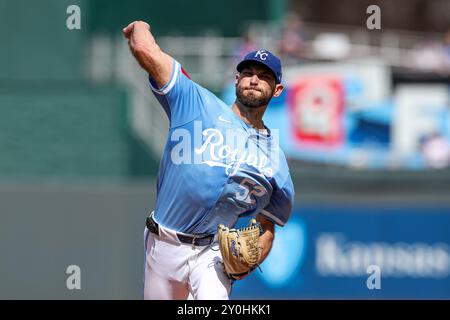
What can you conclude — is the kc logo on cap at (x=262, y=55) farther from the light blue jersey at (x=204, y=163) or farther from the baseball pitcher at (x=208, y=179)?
Result: the light blue jersey at (x=204, y=163)

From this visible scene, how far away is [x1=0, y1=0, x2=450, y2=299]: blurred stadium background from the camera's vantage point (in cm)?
1243

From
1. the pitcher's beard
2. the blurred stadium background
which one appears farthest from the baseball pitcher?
the blurred stadium background

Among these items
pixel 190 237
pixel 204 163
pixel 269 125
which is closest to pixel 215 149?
pixel 204 163

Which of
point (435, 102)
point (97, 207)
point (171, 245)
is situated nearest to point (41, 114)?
point (97, 207)

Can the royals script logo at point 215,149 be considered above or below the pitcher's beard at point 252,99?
below

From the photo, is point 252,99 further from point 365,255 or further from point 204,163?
point 365,255

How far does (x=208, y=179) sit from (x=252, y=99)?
1.80 ft

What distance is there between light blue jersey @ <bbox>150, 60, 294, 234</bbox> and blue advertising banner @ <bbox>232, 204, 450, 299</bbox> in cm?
615

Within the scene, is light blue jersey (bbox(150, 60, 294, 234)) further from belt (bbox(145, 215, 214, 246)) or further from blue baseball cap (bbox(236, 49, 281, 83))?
blue baseball cap (bbox(236, 49, 281, 83))

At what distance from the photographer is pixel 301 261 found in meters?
12.8

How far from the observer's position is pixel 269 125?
13.8m

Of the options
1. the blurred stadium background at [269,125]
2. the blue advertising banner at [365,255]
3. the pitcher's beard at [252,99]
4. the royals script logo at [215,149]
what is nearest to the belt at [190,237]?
the royals script logo at [215,149]

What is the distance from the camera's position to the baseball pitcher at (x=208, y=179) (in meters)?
6.48
